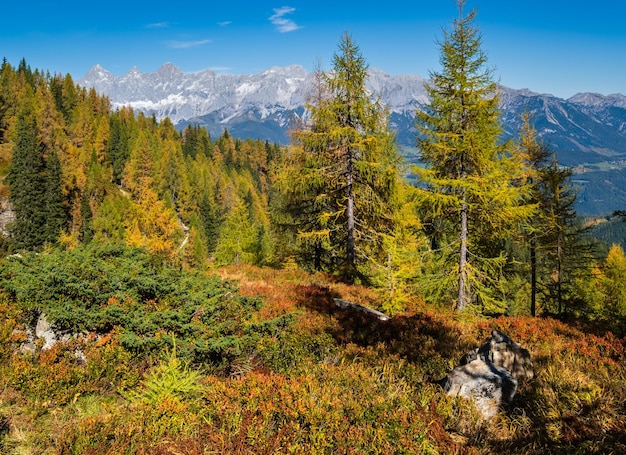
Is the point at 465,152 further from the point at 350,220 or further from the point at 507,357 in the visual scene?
the point at 507,357

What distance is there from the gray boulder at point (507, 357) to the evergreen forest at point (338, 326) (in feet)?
0.83

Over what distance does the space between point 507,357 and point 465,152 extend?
352 inches

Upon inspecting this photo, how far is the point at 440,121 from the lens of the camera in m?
13.6

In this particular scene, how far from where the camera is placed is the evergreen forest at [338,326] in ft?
14.6

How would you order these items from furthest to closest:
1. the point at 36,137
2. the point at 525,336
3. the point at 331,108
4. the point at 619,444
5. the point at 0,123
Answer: the point at 0,123 < the point at 36,137 < the point at 331,108 < the point at 525,336 < the point at 619,444

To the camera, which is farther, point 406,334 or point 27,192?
point 27,192

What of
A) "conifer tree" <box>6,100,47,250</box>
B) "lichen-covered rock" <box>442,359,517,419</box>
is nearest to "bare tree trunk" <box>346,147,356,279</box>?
"lichen-covered rock" <box>442,359,517,419</box>

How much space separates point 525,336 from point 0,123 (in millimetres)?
104511

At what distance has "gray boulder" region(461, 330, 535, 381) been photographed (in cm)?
626

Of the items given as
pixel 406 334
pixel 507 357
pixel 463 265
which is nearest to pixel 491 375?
pixel 507 357

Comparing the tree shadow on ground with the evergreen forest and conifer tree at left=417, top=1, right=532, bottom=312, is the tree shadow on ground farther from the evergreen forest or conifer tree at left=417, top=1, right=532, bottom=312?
conifer tree at left=417, top=1, right=532, bottom=312

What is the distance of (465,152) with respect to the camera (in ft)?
44.1

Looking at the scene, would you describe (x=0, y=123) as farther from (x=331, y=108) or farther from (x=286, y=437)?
(x=286, y=437)

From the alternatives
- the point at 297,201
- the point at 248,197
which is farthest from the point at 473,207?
the point at 248,197
